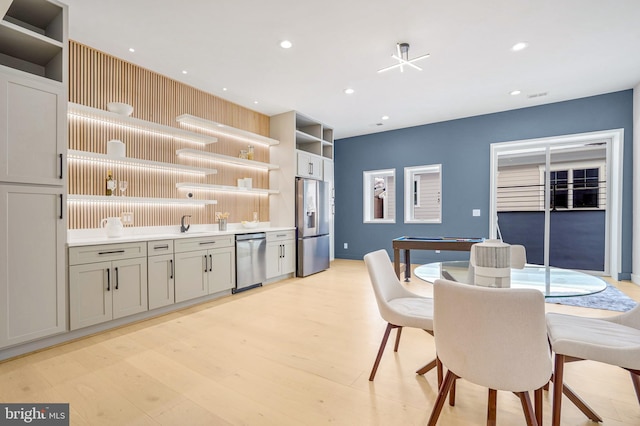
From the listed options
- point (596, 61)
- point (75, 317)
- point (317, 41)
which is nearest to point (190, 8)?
point (317, 41)

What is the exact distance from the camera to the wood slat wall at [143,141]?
3326mm

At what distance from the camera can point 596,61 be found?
12.4 ft

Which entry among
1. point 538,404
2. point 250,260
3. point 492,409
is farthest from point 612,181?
point 250,260

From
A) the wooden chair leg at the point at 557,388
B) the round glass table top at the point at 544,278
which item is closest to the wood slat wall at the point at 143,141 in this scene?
the round glass table top at the point at 544,278

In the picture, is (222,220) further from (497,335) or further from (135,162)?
(497,335)

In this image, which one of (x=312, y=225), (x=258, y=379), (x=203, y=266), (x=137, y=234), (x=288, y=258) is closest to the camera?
(x=258, y=379)

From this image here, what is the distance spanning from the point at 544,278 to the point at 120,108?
452 centimetres

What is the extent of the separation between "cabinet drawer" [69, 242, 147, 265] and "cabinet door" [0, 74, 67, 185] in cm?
64

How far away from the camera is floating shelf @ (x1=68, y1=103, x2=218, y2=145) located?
321 centimetres

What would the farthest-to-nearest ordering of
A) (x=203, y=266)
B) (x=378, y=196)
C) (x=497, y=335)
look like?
(x=378, y=196) → (x=203, y=266) → (x=497, y=335)

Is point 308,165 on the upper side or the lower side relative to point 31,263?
upper

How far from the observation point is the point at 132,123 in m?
3.69

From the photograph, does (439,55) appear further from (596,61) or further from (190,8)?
(190,8)

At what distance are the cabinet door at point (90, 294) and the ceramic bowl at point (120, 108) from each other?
177cm
